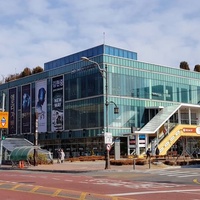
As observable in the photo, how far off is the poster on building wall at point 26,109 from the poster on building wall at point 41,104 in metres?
2.58

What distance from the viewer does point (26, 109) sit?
7969 cm

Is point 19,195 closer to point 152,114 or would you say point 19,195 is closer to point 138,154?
point 138,154

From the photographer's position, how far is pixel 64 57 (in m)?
75.9

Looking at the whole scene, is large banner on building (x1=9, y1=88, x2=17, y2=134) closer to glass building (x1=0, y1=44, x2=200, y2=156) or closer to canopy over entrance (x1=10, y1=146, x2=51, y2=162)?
glass building (x1=0, y1=44, x2=200, y2=156)

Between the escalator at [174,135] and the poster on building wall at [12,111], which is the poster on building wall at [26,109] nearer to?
the poster on building wall at [12,111]

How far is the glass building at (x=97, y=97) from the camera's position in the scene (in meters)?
64.9

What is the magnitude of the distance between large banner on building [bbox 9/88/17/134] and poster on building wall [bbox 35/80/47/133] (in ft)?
25.7

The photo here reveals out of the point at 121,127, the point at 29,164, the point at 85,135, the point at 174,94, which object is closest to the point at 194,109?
the point at 174,94

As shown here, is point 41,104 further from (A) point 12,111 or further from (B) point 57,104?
(A) point 12,111

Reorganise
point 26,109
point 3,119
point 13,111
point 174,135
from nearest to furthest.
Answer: point 3,119 < point 174,135 < point 26,109 < point 13,111

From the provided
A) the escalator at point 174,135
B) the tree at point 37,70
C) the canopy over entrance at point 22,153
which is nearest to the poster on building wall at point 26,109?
the escalator at point 174,135

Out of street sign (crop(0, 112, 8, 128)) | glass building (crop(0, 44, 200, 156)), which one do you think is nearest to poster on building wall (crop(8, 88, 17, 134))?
glass building (crop(0, 44, 200, 156))

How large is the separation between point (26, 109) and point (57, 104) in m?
9.82

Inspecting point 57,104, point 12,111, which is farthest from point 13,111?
point 57,104
